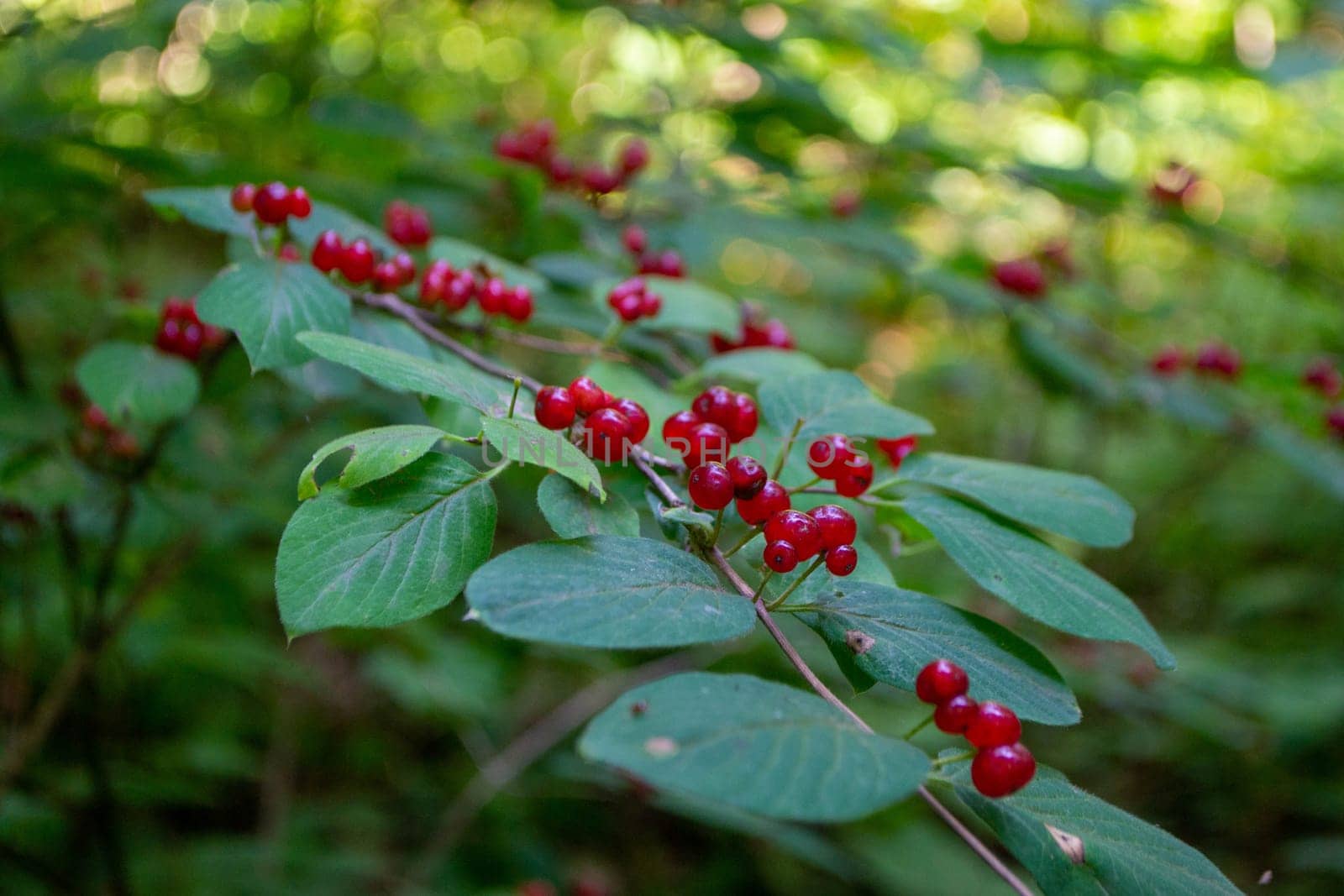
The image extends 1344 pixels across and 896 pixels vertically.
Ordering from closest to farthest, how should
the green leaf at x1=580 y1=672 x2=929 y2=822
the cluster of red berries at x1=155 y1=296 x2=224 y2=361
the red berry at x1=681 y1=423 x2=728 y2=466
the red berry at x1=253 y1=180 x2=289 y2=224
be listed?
1. the green leaf at x1=580 y1=672 x2=929 y2=822
2. the red berry at x1=681 y1=423 x2=728 y2=466
3. the red berry at x1=253 y1=180 x2=289 y2=224
4. the cluster of red berries at x1=155 y1=296 x2=224 y2=361

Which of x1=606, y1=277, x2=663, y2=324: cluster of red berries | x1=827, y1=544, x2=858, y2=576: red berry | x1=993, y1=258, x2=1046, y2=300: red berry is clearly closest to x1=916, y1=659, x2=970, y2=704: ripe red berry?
x1=827, y1=544, x2=858, y2=576: red berry

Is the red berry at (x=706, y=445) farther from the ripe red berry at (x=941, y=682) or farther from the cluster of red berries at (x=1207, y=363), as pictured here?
the cluster of red berries at (x=1207, y=363)

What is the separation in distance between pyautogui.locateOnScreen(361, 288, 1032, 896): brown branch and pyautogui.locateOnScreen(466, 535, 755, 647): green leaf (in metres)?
0.03

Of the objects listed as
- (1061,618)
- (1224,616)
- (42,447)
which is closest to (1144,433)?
(1224,616)

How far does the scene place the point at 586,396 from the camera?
798 mm

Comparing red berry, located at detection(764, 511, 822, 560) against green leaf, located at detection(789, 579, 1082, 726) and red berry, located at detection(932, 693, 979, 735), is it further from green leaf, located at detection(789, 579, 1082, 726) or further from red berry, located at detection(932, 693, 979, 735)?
red berry, located at detection(932, 693, 979, 735)

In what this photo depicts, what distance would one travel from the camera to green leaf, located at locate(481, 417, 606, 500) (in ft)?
2.13

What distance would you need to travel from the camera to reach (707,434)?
81 cm

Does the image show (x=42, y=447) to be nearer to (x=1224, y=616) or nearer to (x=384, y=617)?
(x=384, y=617)

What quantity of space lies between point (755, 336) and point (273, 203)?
2.26ft

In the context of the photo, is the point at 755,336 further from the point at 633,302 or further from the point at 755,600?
the point at 755,600

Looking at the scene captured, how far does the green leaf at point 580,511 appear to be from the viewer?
691mm

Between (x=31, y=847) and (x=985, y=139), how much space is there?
5.22 metres

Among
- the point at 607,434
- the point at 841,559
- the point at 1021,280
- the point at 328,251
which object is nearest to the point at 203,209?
the point at 328,251
